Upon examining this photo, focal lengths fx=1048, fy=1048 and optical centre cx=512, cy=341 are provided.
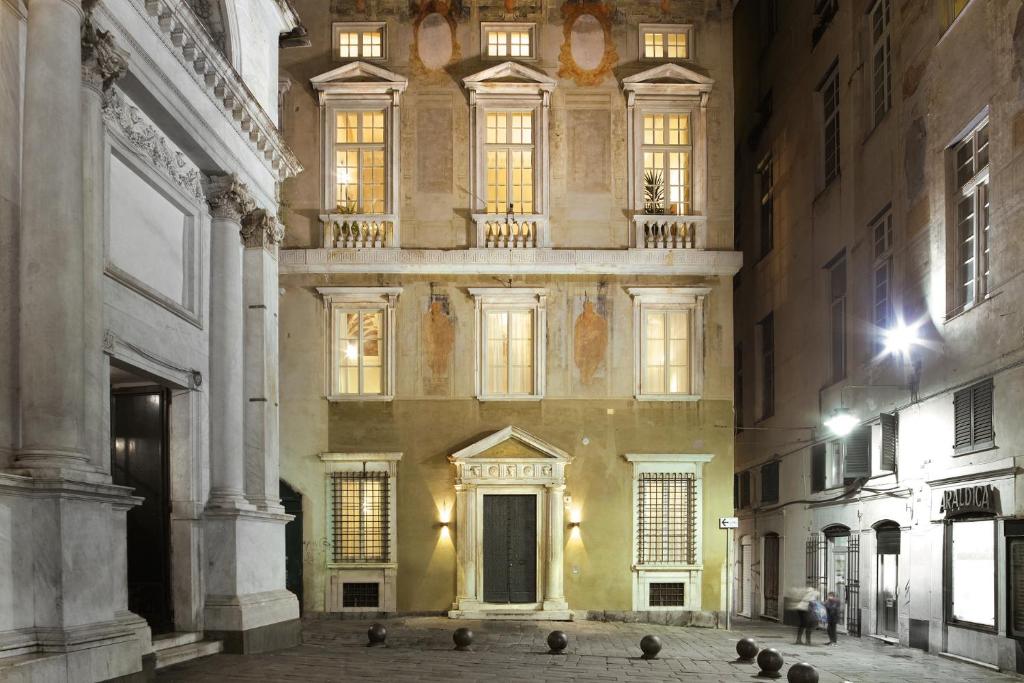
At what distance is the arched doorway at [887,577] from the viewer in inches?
865

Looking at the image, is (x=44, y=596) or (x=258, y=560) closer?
(x=44, y=596)

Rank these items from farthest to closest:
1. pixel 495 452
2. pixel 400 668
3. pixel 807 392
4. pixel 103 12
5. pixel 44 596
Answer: pixel 807 392 → pixel 495 452 → pixel 400 668 → pixel 103 12 → pixel 44 596

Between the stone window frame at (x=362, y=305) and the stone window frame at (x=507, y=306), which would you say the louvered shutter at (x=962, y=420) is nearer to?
the stone window frame at (x=507, y=306)


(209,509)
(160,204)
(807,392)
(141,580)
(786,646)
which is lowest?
(786,646)

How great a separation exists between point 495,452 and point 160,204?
1242 centimetres

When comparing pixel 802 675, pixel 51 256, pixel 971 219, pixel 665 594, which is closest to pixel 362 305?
pixel 665 594

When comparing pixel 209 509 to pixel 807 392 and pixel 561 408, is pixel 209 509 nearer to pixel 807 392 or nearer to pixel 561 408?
pixel 561 408

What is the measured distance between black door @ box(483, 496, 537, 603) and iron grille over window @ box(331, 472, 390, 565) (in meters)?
2.59

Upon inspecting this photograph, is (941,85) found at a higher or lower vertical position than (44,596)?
higher

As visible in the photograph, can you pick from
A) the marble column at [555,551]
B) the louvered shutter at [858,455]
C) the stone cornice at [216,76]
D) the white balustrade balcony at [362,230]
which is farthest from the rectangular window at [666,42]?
the marble column at [555,551]

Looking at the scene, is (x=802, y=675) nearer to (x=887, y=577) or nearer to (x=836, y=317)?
(x=887, y=577)

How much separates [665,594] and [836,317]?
27.3 ft

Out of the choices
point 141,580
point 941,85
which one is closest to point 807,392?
point 941,85

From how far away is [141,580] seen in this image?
17.3 m
